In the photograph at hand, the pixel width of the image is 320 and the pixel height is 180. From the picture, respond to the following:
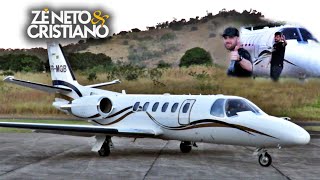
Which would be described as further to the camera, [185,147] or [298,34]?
[298,34]

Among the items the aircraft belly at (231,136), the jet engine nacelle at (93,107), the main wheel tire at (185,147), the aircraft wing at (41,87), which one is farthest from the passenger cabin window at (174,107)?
the aircraft wing at (41,87)

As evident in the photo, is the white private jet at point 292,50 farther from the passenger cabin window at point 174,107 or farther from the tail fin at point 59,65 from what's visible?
the passenger cabin window at point 174,107

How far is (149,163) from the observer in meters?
15.0

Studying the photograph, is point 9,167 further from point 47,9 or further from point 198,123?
point 47,9

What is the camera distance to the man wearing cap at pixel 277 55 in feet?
114

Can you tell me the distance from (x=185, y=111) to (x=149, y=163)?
92.8 inches

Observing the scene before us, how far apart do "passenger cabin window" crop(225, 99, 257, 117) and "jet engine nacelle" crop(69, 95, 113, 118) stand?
5.08 meters

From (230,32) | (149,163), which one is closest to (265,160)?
(149,163)

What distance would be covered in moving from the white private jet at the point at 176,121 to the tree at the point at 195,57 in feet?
53.8

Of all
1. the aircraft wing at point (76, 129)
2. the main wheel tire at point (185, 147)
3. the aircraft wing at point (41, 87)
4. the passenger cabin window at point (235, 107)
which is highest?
the aircraft wing at point (41, 87)

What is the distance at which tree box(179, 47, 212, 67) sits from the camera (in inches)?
1452

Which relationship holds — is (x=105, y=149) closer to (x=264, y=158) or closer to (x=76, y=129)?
(x=76, y=129)

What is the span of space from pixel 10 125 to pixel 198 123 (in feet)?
Result: 17.3

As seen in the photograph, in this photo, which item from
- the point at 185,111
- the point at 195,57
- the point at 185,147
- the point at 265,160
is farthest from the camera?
the point at 195,57
